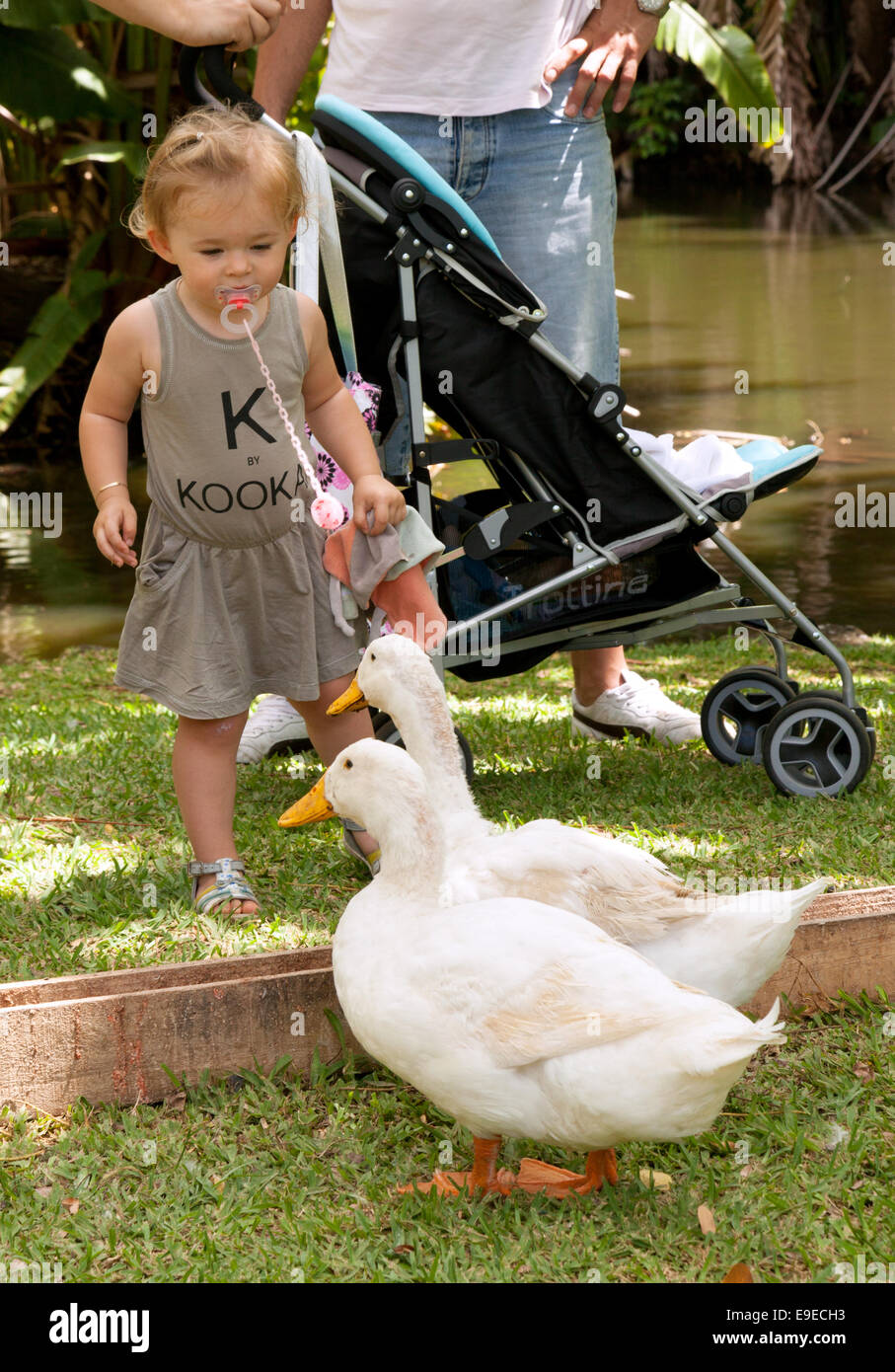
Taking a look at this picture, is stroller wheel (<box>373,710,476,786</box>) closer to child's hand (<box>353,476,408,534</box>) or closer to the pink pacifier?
child's hand (<box>353,476,408,534</box>)

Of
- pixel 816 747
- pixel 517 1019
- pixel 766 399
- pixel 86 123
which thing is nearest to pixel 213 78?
pixel 517 1019

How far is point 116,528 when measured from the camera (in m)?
2.73

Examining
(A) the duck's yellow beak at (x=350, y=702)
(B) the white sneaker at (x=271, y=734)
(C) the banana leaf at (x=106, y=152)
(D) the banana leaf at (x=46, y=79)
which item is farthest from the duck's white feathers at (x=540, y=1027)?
(D) the banana leaf at (x=46, y=79)

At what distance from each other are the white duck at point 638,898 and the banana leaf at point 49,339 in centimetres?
661

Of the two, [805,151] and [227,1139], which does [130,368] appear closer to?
[227,1139]

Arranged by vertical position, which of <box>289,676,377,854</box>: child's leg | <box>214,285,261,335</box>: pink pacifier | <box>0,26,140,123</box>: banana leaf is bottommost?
<box>289,676,377,854</box>: child's leg

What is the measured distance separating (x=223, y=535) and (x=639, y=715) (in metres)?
1.68

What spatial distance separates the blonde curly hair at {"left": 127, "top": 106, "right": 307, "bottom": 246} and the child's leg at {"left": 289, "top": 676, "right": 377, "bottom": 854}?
973 millimetres

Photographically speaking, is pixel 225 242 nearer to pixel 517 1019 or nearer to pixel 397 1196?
pixel 517 1019

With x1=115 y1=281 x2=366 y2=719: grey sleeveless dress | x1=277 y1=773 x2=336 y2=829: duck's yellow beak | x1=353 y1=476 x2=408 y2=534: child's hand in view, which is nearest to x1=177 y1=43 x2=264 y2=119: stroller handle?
x1=115 y1=281 x2=366 y2=719: grey sleeveless dress

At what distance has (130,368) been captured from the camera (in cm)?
281

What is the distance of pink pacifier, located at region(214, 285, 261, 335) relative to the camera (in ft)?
8.95
